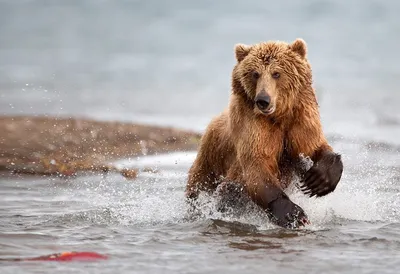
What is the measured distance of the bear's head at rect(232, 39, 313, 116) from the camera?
7020mm

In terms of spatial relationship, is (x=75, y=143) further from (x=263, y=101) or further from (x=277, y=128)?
(x=263, y=101)

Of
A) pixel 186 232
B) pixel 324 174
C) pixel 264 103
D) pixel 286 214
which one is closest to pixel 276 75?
pixel 264 103

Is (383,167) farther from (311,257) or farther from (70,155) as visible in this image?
(311,257)

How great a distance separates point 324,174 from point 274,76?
89 centimetres

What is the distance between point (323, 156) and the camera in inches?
288

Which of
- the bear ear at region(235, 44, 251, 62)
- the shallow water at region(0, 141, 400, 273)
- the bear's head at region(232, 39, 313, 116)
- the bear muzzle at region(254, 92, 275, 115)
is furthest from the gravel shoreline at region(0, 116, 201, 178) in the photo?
the bear muzzle at region(254, 92, 275, 115)

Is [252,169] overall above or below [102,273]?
above

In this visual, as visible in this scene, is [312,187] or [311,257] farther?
[312,187]

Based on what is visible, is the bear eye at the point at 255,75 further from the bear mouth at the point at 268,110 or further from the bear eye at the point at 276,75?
the bear mouth at the point at 268,110

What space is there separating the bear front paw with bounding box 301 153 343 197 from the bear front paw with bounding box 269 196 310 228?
12.3 inches

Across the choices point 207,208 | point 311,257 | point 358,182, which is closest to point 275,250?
point 311,257

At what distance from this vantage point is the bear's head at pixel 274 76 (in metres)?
7.02

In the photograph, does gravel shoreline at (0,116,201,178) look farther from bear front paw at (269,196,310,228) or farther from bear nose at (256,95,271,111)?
bear nose at (256,95,271,111)

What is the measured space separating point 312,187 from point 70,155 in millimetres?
6260
